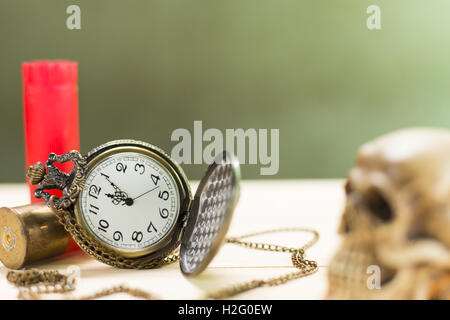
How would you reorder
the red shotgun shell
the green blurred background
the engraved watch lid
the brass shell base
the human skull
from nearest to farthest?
the human skull
the engraved watch lid
the brass shell base
the red shotgun shell
the green blurred background

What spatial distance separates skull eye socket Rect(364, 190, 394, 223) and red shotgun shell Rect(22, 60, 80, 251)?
25.4 inches

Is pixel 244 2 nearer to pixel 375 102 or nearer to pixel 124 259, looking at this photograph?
pixel 375 102

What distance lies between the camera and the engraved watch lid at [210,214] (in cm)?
91

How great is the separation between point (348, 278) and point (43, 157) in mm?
703

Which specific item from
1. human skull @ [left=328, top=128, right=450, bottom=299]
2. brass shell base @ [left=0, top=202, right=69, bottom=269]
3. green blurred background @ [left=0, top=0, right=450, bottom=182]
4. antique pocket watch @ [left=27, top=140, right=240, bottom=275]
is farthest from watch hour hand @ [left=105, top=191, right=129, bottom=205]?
green blurred background @ [left=0, top=0, right=450, bottom=182]

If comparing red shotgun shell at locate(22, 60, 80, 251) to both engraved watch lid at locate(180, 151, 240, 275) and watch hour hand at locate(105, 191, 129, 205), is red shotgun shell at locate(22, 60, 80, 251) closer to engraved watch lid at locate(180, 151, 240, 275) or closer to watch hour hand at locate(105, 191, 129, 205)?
watch hour hand at locate(105, 191, 129, 205)

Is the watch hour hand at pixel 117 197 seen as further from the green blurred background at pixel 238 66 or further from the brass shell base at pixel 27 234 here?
the green blurred background at pixel 238 66

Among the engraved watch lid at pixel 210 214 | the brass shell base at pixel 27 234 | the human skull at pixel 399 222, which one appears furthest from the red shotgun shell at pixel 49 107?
the human skull at pixel 399 222

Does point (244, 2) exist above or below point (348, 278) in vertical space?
above

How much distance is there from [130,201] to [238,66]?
1321 mm

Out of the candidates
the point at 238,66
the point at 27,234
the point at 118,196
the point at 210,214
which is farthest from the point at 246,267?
the point at 238,66

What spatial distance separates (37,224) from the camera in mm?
1081

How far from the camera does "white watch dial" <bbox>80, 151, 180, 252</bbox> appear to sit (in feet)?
3.53
